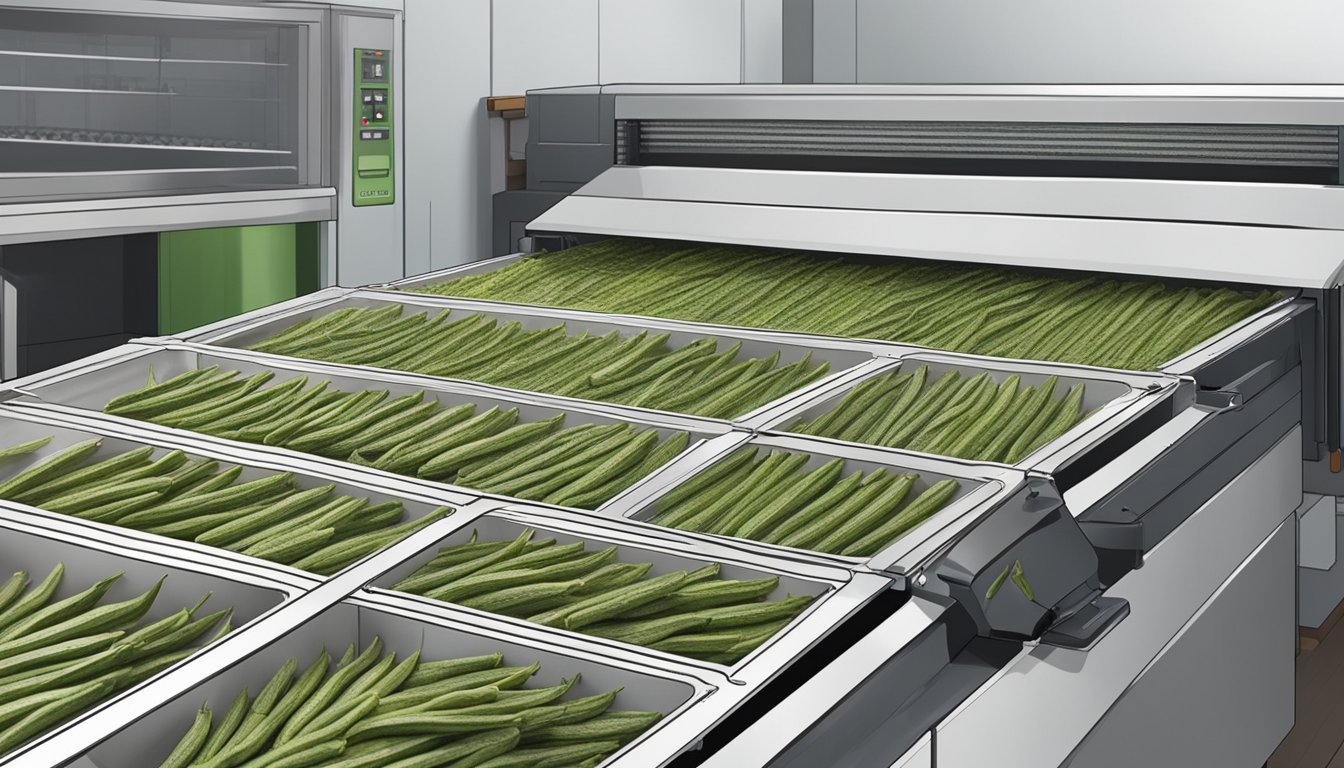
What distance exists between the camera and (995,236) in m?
2.79

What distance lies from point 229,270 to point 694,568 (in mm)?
2838

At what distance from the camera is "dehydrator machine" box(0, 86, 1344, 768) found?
1.34 m

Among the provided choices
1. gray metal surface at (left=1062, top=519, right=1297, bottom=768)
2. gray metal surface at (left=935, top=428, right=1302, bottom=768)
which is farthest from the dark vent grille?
gray metal surface at (left=1062, top=519, right=1297, bottom=768)

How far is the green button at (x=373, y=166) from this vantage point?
4.48 metres

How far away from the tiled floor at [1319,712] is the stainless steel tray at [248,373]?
A: 2003mm

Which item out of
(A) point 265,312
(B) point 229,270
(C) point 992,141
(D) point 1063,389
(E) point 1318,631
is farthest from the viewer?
(E) point 1318,631

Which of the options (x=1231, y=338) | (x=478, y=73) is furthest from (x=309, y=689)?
(x=478, y=73)

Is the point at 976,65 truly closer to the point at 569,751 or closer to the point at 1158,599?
the point at 1158,599

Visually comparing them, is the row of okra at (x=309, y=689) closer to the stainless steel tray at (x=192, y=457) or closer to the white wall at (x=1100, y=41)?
the stainless steel tray at (x=192, y=457)

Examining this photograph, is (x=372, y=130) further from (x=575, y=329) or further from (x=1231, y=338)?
(x=1231, y=338)

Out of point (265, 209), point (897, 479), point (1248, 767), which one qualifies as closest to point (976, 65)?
point (265, 209)

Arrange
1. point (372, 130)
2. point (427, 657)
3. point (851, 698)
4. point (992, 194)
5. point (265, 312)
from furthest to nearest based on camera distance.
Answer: point (372, 130) < point (992, 194) < point (265, 312) < point (427, 657) < point (851, 698)

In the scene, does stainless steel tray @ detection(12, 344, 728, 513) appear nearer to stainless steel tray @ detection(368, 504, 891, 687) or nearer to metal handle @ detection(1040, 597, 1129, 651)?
stainless steel tray @ detection(368, 504, 891, 687)

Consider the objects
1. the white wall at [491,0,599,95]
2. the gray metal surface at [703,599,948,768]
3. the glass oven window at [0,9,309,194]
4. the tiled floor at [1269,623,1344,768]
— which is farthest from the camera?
the white wall at [491,0,599,95]
